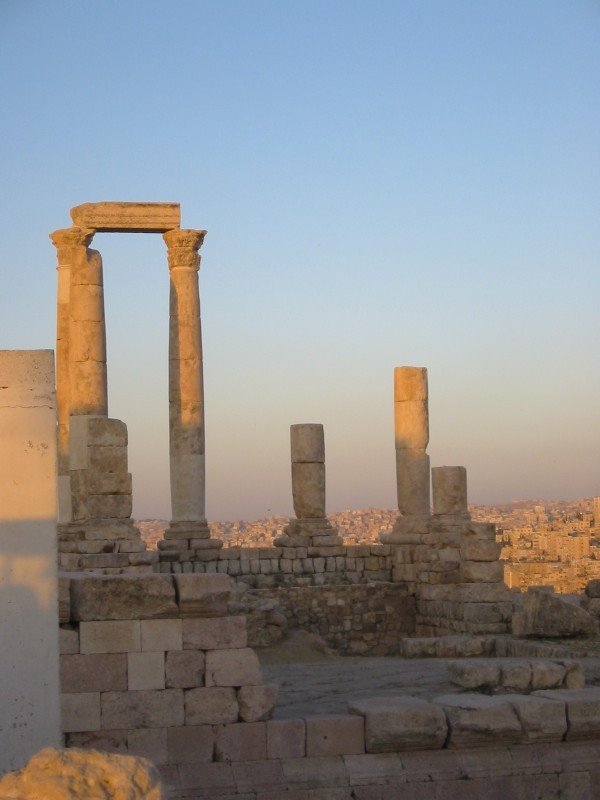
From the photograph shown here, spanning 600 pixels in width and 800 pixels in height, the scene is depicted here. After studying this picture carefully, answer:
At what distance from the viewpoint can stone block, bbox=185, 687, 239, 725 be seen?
37.6 ft

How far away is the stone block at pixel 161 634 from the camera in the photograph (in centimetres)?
1145

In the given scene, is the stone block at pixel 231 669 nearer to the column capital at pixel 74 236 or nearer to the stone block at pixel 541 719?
the stone block at pixel 541 719

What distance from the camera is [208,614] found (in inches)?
456

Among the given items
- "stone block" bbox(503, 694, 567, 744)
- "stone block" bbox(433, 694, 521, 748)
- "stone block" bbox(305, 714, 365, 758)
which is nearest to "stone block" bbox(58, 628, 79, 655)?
"stone block" bbox(305, 714, 365, 758)

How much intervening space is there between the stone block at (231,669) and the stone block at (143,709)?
0.31m

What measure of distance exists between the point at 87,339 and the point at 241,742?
645 inches

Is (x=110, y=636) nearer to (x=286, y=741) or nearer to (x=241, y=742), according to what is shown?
(x=241, y=742)

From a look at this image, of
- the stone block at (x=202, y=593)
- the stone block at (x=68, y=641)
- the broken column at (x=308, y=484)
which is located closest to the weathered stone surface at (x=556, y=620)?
the broken column at (x=308, y=484)

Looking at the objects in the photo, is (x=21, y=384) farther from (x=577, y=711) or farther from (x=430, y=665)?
(x=430, y=665)

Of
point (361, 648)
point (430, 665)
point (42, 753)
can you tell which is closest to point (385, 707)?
point (430, 665)

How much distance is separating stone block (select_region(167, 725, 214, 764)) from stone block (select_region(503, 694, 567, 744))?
263cm

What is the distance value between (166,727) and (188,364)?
16505mm

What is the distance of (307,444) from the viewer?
27.6 m

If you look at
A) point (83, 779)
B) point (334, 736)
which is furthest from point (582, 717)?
point (83, 779)
